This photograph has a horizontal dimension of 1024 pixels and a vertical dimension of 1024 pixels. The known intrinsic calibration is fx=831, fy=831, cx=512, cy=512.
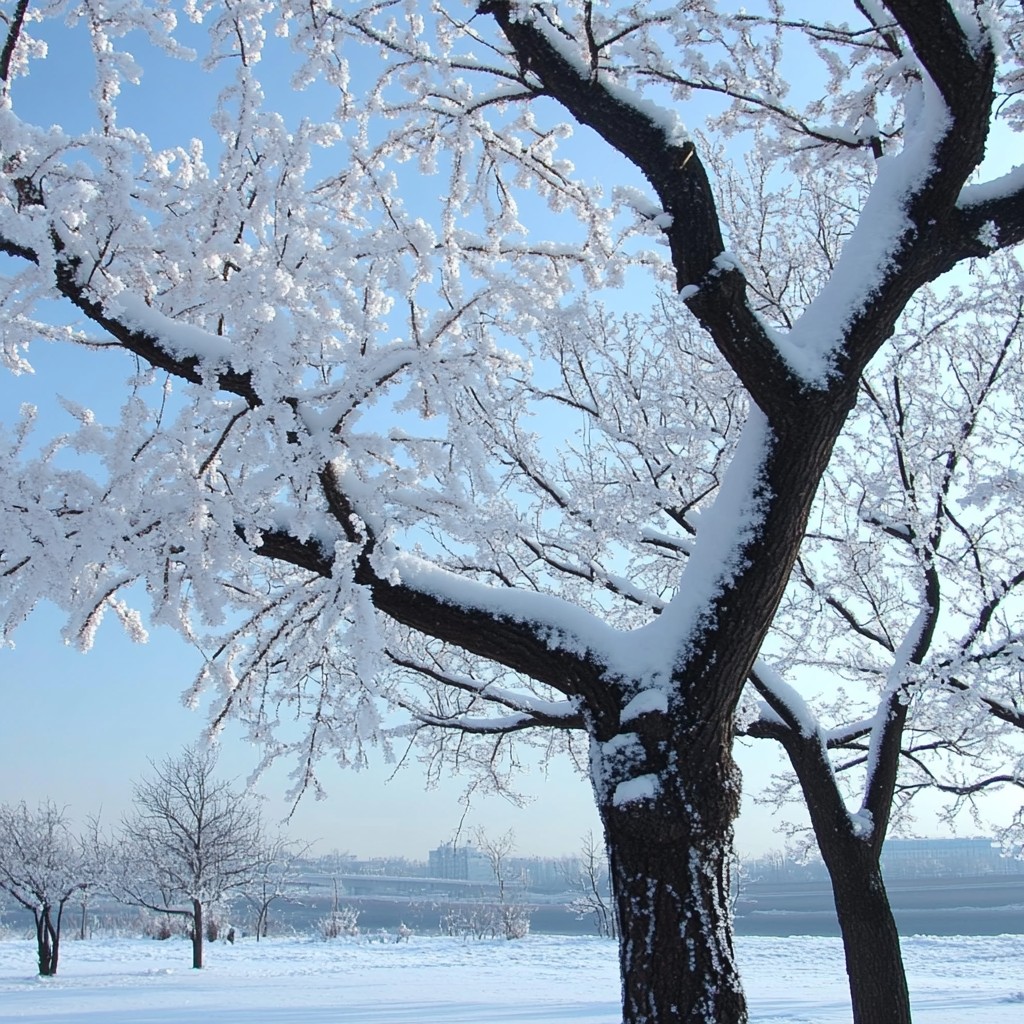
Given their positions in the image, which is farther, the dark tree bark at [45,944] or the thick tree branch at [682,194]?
the dark tree bark at [45,944]

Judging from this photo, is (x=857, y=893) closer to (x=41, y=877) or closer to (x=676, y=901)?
(x=676, y=901)

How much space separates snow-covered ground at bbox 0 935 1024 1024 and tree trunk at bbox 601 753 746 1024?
9.94 m

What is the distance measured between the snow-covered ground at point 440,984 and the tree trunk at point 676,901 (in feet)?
32.6

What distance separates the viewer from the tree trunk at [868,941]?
5.54 meters

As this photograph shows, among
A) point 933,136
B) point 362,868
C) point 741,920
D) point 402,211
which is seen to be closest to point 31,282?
point 402,211

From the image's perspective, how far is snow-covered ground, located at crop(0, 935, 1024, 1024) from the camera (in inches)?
518

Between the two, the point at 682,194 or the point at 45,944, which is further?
the point at 45,944

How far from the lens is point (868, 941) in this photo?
5.66m

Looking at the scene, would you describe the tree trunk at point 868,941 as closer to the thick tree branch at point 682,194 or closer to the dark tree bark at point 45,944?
the thick tree branch at point 682,194

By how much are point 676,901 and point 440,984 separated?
17.7 m

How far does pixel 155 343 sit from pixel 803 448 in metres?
2.44

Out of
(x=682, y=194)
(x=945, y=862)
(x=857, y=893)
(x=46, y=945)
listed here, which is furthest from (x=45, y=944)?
(x=945, y=862)

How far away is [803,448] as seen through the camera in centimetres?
305

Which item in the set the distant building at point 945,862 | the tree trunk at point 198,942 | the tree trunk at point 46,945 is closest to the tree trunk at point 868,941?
the tree trunk at point 198,942
